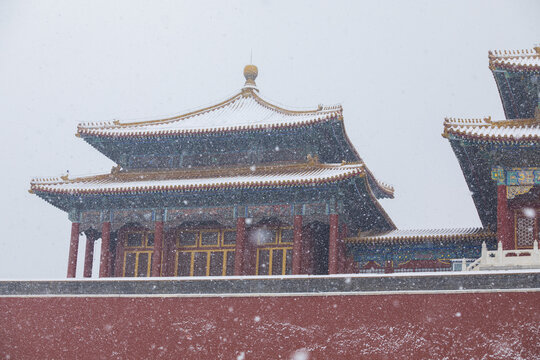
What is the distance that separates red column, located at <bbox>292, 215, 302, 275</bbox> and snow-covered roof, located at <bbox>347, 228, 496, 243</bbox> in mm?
1995

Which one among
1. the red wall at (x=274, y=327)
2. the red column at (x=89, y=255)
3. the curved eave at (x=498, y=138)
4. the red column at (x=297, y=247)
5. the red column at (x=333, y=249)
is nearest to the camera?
the red wall at (x=274, y=327)

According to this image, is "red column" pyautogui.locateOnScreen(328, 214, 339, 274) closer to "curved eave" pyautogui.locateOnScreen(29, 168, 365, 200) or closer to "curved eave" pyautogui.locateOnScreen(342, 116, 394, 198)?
"curved eave" pyautogui.locateOnScreen(29, 168, 365, 200)

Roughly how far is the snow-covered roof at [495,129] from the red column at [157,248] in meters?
8.54

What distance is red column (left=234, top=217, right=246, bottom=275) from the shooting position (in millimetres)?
20406

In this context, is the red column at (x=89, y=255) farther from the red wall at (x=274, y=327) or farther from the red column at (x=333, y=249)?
Answer: the red column at (x=333, y=249)

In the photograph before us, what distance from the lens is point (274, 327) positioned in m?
16.6

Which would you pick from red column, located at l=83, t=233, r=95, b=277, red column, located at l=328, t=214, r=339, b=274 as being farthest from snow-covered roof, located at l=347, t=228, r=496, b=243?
red column, located at l=83, t=233, r=95, b=277

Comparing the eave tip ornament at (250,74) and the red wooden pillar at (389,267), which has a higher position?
the eave tip ornament at (250,74)

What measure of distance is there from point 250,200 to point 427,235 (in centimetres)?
503

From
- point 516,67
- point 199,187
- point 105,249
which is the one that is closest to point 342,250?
point 199,187

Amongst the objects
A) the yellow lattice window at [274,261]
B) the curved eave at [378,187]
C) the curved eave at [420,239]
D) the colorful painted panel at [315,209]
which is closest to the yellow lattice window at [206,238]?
the yellow lattice window at [274,261]

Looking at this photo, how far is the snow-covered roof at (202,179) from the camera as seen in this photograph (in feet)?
66.0

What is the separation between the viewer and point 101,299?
59.5 feet

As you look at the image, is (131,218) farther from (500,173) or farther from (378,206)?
(500,173)
